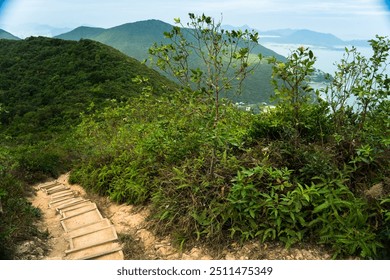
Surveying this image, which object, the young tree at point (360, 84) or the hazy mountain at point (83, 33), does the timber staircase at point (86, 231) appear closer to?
the young tree at point (360, 84)

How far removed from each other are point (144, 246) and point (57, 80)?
36.0 meters

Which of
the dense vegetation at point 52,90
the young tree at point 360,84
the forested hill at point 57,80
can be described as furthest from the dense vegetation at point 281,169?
the forested hill at point 57,80

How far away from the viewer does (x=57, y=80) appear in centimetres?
3684

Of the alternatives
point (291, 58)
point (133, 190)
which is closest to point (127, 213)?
point (133, 190)

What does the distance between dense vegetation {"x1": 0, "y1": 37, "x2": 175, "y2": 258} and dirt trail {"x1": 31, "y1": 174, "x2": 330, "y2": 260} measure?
4.96 meters

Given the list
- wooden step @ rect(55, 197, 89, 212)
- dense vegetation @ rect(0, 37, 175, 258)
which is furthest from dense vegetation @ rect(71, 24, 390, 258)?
dense vegetation @ rect(0, 37, 175, 258)

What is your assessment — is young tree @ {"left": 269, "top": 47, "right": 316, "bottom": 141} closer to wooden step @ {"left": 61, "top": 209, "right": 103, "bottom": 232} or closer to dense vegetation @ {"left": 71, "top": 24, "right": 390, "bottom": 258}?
dense vegetation @ {"left": 71, "top": 24, "right": 390, "bottom": 258}

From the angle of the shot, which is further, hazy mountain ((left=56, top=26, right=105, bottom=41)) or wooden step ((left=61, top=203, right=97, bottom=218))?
hazy mountain ((left=56, top=26, right=105, bottom=41))

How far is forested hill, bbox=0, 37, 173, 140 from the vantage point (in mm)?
28906

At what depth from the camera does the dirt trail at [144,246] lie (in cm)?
354

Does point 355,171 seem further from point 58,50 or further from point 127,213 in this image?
point 58,50

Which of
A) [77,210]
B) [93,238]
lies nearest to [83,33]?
[77,210]

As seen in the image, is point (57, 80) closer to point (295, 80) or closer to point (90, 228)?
point (90, 228)

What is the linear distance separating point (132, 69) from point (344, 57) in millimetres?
35778
